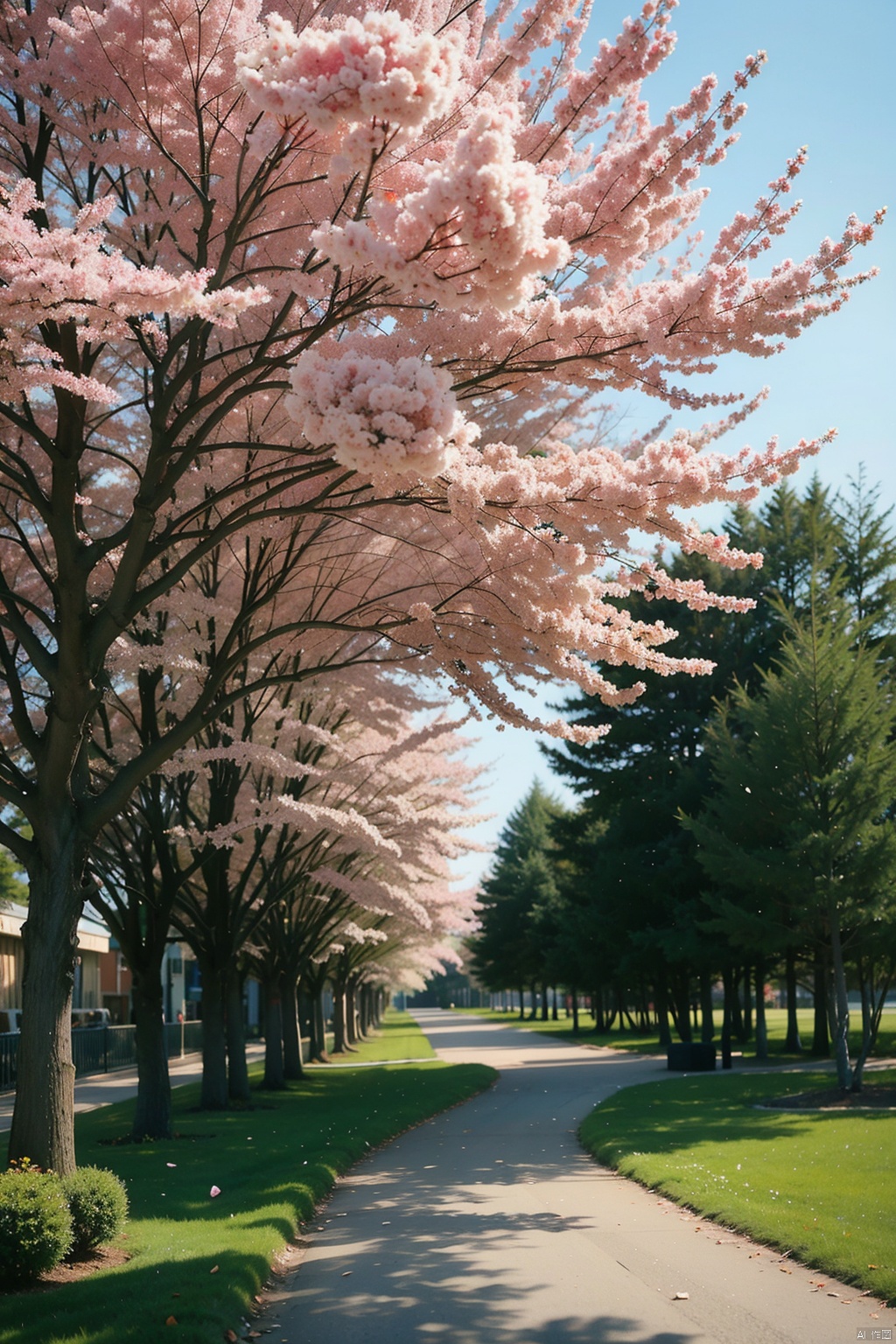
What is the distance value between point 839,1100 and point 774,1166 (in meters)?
6.94

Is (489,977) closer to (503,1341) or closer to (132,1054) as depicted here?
(132,1054)

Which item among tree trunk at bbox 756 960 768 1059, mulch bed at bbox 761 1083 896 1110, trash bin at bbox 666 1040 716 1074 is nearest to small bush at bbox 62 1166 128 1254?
mulch bed at bbox 761 1083 896 1110

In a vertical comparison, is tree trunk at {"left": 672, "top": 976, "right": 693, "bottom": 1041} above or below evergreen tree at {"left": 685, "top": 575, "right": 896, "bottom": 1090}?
below

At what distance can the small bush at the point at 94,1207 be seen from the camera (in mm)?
7102

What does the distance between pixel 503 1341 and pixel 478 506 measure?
4.29 metres

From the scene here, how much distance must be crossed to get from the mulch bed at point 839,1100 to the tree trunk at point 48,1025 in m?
12.6

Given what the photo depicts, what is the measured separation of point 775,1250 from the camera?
25.3 feet

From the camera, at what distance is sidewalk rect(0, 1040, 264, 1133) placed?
21.0 m

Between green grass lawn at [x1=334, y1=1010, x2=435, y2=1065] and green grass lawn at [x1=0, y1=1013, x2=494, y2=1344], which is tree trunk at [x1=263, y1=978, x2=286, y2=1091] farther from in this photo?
green grass lawn at [x1=334, y1=1010, x2=435, y2=1065]

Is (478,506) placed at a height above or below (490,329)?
below

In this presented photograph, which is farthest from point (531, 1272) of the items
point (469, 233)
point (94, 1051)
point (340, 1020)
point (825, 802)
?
point (340, 1020)

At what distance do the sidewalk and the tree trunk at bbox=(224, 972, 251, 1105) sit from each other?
9.29 feet

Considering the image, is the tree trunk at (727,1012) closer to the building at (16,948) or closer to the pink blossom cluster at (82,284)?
the building at (16,948)

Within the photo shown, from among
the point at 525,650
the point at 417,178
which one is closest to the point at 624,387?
the point at 417,178
